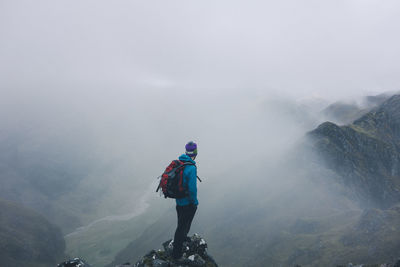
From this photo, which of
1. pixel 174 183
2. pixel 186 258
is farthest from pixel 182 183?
pixel 186 258

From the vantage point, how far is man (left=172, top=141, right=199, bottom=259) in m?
15.2

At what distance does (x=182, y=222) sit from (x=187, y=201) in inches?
69.6

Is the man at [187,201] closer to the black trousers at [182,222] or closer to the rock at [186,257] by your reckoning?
the black trousers at [182,222]

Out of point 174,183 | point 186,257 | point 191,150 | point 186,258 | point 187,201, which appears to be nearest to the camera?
point 174,183

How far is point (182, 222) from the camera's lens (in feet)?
55.2

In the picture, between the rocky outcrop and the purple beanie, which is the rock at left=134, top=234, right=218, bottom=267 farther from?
the purple beanie

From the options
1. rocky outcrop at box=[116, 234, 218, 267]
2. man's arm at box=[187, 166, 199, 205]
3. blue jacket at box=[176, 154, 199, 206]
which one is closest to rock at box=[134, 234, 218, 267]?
rocky outcrop at box=[116, 234, 218, 267]

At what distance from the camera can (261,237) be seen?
19625 cm

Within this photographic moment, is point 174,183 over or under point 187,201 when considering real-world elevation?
over

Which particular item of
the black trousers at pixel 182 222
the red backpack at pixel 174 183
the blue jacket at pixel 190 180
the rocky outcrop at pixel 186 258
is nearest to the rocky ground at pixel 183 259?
the rocky outcrop at pixel 186 258

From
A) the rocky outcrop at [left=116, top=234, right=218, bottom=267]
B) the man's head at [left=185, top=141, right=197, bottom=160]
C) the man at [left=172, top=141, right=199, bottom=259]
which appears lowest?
the rocky outcrop at [left=116, top=234, right=218, bottom=267]

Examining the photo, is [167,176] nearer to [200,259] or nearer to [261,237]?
[200,259]

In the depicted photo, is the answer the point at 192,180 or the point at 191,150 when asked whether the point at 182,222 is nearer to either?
the point at 192,180

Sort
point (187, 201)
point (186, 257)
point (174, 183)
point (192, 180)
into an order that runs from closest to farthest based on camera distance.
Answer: point (192, 180) < point (174, 183) < point (187, 201) < point (186, 257)
